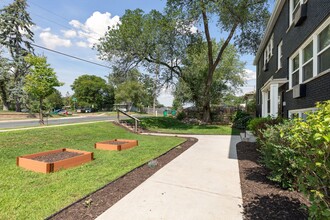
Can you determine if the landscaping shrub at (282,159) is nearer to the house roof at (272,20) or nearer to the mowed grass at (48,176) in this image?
the mowed grass at (48,176)

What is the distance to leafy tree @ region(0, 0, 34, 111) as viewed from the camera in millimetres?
29344

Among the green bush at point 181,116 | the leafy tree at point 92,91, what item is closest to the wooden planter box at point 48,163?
the green bush at point 181,116

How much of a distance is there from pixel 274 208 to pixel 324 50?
453 cm

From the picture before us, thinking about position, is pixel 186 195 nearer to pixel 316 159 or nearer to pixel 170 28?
pixel 316 159

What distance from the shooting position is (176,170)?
17.8 feet

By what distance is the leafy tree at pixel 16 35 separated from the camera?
2934 centimetres

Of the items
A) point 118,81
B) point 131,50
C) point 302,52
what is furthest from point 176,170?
point 118,81

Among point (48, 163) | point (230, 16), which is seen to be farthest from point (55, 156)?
point (230, 16)

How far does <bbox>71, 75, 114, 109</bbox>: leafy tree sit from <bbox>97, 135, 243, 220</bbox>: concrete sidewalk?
52.5 metres

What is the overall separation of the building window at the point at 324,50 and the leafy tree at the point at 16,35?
33.0 meters

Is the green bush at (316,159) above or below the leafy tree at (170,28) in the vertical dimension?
below

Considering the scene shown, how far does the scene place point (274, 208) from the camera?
331 cm

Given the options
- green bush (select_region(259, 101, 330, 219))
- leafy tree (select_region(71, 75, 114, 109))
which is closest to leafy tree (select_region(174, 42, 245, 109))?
green bush (select_region(259, 101, 330, 219))

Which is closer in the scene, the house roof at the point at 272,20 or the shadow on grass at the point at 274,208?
the shadow on grass at the point at 274,208
